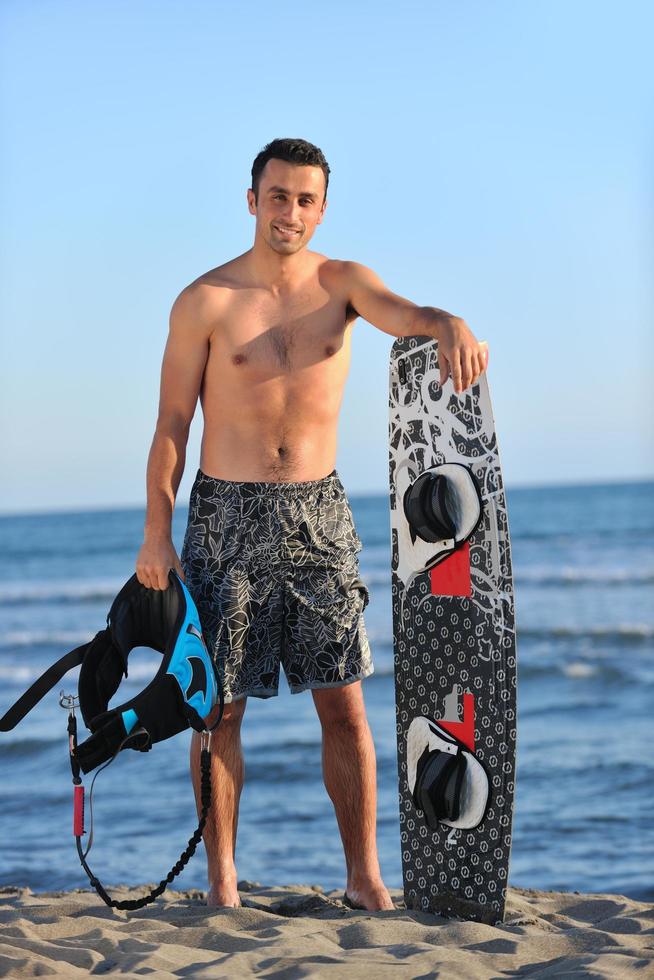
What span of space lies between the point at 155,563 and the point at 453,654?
0.93 metres

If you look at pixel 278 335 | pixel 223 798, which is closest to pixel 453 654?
pixel 223 798

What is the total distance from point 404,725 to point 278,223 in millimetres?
1580

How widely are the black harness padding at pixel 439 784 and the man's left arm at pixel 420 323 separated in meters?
1.10

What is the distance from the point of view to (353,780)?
3.44 m

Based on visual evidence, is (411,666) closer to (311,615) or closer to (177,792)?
(311,615)

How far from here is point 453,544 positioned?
3.45 meters

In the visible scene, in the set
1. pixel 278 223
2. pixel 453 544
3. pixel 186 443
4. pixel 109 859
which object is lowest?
pixel 109 859

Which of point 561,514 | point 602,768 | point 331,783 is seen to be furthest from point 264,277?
point 561,514

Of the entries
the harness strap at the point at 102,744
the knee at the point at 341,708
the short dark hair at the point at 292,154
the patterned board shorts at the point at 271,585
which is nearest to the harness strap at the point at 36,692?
the harness strap at the point at 102,744

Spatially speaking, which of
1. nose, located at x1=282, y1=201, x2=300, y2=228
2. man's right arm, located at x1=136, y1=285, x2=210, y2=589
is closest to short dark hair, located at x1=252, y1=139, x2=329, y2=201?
nose, located at x1=282, y1=201, x2=300, y2=228

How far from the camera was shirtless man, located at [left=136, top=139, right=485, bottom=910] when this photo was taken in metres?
3.34

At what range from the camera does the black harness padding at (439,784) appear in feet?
11.1

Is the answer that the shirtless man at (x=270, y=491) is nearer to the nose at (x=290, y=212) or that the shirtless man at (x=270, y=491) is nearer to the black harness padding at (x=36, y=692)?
the nose at (x=290, y=212)

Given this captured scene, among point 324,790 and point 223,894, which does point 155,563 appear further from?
point 324,790
